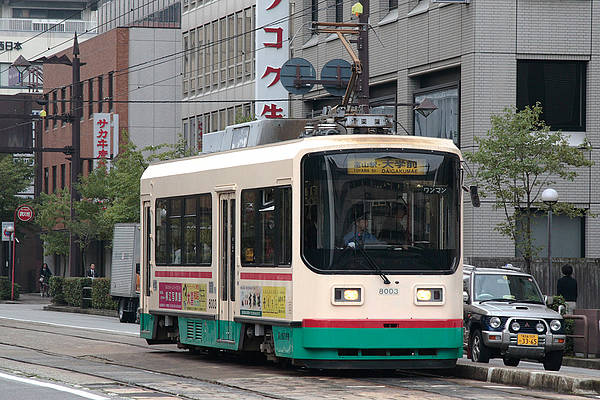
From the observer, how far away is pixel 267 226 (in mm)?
17734

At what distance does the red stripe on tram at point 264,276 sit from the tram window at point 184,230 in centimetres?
139

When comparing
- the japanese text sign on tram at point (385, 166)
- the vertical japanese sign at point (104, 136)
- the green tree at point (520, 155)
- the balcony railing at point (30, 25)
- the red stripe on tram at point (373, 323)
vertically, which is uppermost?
the balcony railing at point (30, 25)

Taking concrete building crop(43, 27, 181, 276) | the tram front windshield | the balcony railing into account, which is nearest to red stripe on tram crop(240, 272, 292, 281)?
the tram front windshield

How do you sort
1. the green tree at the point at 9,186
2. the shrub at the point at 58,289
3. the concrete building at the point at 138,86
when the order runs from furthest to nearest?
the green tree at the point at 9,186 → the concrete building at the point at 138,86 → the shrub at the point at 58,289

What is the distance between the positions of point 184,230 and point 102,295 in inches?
1073

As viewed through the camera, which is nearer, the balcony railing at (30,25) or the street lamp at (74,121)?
the street lamp at (74,121)

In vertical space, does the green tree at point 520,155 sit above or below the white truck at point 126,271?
above

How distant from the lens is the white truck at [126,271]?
41.4 metres

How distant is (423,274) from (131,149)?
3510 centimetres

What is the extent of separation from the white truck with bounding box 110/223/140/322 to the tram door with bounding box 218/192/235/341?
2138cm

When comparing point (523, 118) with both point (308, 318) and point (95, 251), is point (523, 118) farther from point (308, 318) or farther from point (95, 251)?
point (95, 251)

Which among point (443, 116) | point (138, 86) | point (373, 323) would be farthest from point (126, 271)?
point (373, 323)

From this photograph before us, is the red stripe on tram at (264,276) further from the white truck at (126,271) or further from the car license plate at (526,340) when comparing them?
the white truck at (126,271)

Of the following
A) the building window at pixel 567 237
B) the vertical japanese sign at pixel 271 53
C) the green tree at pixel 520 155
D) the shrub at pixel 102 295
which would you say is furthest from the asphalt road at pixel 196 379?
the shrub at pixel 102 295
